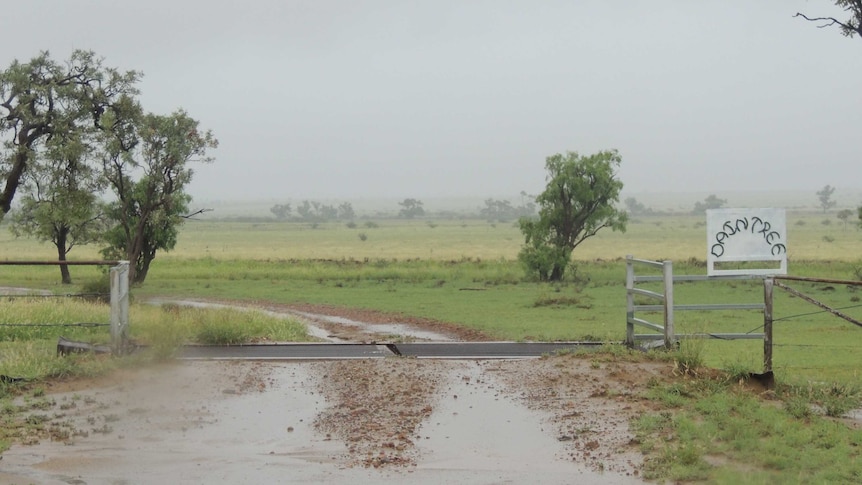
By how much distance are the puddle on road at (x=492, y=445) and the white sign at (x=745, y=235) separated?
3526mm

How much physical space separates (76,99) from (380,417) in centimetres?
2205

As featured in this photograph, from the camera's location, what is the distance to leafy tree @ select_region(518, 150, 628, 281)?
134ft

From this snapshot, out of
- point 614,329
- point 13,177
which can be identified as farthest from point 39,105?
point 614,329

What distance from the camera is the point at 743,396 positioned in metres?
10.0

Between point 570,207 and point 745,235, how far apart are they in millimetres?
30085

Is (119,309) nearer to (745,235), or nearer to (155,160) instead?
(745,235)

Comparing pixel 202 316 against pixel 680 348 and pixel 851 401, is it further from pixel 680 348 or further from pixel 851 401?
pixel 851 401

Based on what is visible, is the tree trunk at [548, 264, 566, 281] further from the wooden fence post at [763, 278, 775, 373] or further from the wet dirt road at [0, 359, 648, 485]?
the wooden fence post at [763, 278, 775, 373]

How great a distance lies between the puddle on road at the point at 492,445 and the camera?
26.4 feet

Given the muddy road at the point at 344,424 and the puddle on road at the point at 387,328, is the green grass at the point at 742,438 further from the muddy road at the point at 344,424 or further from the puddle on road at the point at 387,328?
the puddle on road at the point at 387,328

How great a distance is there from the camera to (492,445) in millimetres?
8977

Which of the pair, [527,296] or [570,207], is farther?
[570,207]

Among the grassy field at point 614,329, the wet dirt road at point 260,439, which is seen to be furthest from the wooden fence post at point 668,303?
the wet dirt road at point 260,439

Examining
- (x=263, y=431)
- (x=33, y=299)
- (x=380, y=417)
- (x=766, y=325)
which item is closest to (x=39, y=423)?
(x=263, y=431)
